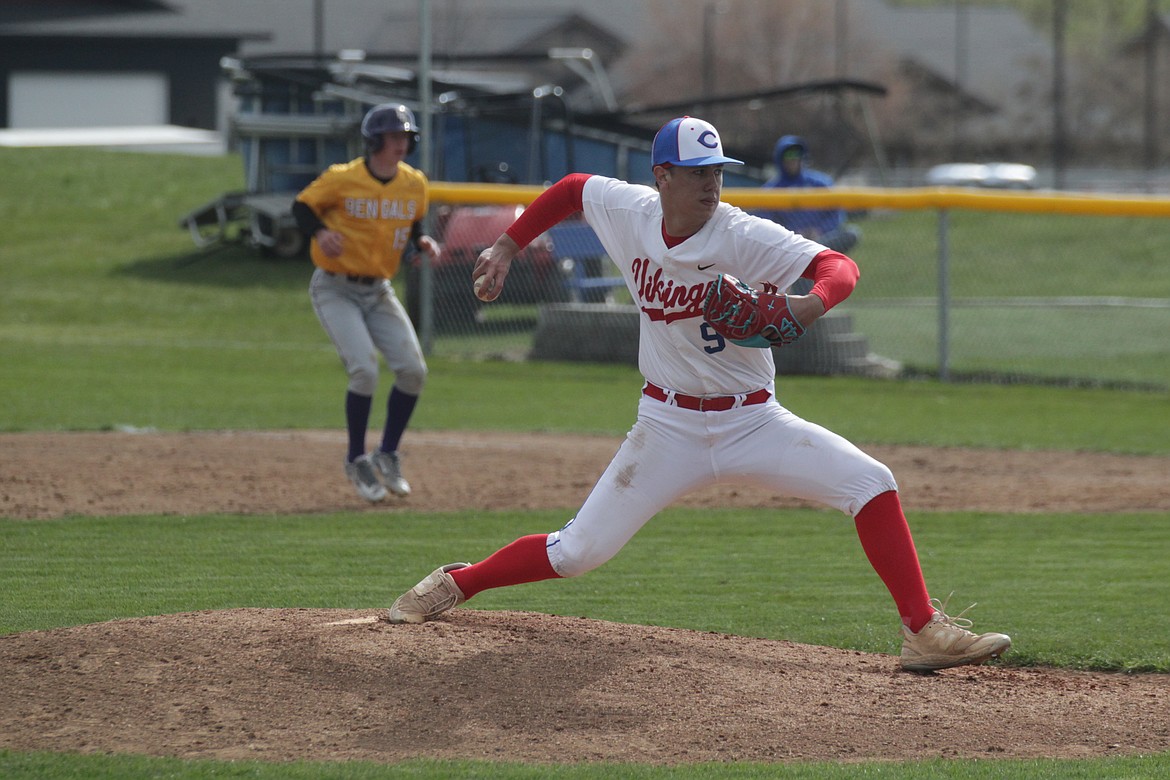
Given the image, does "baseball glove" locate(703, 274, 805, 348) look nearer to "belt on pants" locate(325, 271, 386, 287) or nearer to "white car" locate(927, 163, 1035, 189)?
"belt on pants" locate(325, 271, 386, 287)

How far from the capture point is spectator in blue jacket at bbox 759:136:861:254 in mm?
14328

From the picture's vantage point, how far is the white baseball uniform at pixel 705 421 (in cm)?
459

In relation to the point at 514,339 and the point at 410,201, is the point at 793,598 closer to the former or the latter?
the point at 410,201

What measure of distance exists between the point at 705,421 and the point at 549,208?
1091mm

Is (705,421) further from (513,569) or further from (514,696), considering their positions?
(514,696)

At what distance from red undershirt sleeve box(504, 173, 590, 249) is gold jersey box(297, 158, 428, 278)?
2865 millimetres

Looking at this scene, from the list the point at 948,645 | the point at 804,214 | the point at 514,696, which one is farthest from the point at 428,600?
the point at 804,214

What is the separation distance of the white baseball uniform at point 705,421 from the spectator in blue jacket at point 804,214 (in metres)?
9.85

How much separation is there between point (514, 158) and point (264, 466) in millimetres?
11032

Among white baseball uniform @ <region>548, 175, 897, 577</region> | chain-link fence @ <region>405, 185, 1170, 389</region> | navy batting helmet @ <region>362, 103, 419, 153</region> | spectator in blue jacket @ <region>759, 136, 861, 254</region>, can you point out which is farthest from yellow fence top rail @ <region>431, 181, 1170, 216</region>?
white baseball uniform @ <region>548, 175, 897, 577</region>

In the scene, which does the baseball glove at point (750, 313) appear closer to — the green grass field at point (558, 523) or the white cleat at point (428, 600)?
the green grass field at point (558, 523)

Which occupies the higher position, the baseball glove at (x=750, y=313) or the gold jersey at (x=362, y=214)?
the gold jersey at (x=362, y=214)

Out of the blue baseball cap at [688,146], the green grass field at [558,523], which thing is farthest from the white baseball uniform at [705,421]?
the green grass field at [558,523]

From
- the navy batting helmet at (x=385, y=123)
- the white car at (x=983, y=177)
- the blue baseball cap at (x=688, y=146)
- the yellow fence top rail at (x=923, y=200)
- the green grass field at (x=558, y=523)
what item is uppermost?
the white car at (x=983, y=177)
